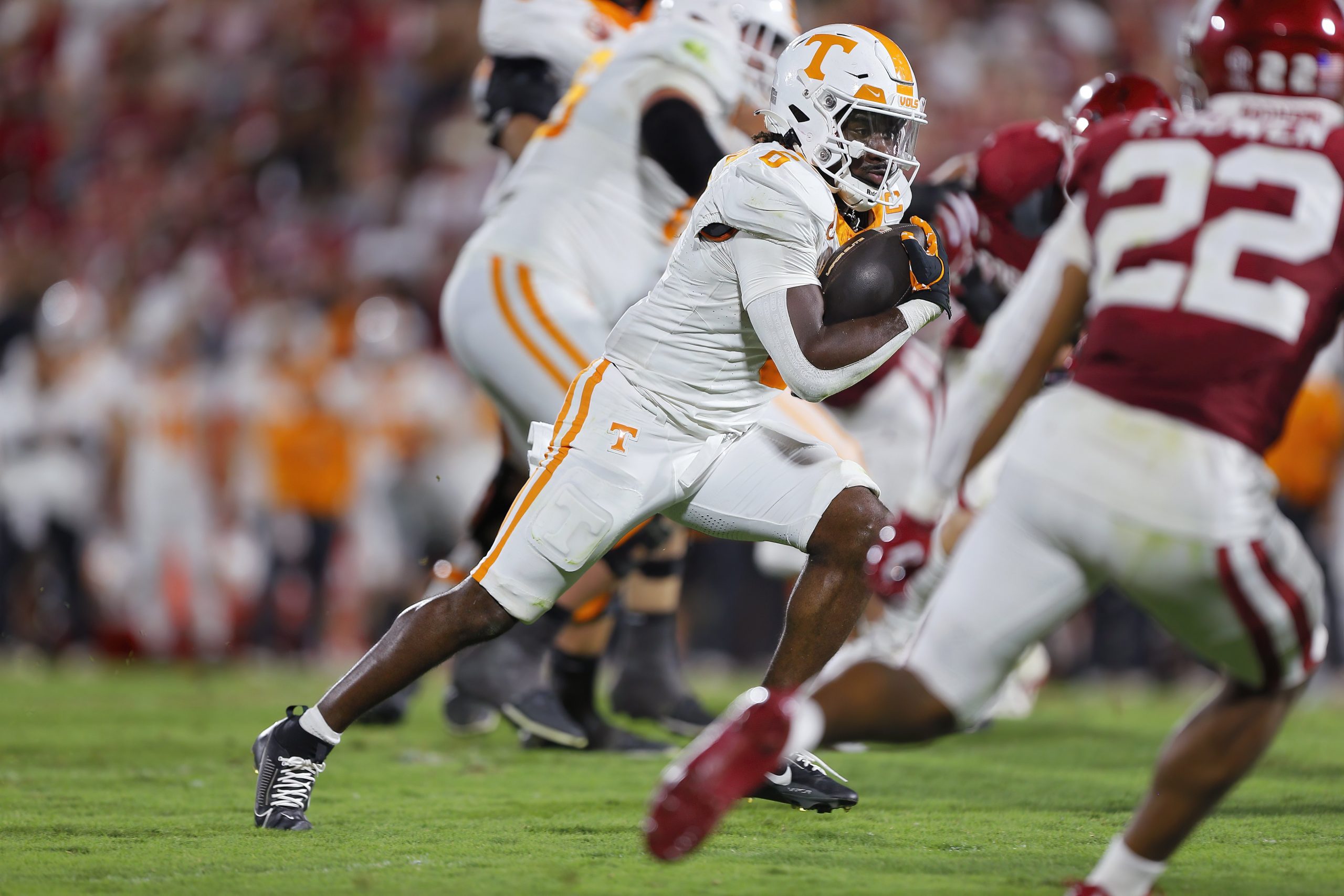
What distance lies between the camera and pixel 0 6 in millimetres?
15164

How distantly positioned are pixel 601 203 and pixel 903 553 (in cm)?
240

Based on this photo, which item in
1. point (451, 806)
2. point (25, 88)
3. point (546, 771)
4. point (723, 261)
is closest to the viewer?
point (723, 261)

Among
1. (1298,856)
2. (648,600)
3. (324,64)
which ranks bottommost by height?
(324,64)

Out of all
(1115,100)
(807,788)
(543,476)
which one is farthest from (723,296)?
(1115,100)

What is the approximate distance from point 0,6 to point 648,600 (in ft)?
39.2

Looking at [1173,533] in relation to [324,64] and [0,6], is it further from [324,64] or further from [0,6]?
[0,6]

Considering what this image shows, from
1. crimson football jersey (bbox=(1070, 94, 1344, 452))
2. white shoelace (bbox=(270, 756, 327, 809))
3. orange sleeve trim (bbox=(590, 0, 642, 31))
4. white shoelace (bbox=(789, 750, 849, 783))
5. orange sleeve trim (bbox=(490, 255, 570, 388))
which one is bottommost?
white shoelace (bbox=(270, 756, 327, 809))

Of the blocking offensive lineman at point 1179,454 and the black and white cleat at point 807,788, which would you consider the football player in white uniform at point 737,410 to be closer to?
the black and white cleat at point 807,788

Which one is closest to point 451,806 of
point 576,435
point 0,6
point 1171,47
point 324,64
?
point 576,435

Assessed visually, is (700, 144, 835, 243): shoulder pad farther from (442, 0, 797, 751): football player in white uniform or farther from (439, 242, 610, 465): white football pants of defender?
(439, 242, 610, 465): white football pants of defender

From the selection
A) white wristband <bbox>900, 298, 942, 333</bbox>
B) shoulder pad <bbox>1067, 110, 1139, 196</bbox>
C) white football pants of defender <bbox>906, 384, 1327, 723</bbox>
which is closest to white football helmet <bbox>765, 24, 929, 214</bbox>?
white wristband <bbox>900, 298, 942, 333</bbox>

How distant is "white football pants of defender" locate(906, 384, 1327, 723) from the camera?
2646 mm

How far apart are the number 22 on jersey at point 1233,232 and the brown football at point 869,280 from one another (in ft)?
3.01

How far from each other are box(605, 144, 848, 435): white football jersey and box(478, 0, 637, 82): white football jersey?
193cm
